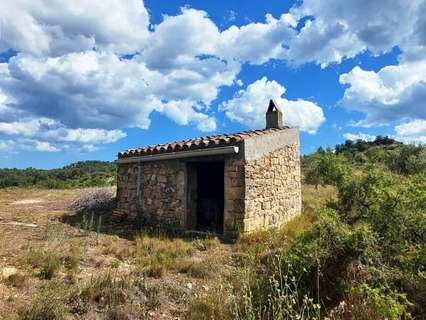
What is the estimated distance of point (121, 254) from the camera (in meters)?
7.52

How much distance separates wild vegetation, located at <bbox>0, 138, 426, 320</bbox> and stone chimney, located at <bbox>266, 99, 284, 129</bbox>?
4231 mm

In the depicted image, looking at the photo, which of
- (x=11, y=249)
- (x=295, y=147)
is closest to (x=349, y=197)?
(x=295, y=147)

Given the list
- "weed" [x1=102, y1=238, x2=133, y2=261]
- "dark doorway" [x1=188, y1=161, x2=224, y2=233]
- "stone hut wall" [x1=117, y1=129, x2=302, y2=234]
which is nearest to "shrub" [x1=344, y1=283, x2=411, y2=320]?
"weed" [x1=102, y1=238, x2=133, y2=261]

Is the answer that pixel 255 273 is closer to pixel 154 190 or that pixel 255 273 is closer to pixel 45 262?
pixel 45 262

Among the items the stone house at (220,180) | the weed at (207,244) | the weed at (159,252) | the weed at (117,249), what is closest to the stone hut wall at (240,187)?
the stone house at (220,180)

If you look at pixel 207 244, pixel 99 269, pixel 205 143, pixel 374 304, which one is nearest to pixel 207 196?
pixel 205 143

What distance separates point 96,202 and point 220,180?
5.06 meters

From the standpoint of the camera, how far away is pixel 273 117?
12.0 meters

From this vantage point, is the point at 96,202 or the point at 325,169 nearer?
the point at 96,202

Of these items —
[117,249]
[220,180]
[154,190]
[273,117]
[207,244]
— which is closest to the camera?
[117,249]

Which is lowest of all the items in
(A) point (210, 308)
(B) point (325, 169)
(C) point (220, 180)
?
(A) point (210, 308)

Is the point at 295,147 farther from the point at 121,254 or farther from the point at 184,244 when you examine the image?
the point at 121,254

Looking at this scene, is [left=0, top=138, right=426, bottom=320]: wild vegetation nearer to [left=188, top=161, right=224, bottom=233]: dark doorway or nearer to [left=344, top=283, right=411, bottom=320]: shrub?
[left=344, top=283, right=411, bottom=320]: shrub

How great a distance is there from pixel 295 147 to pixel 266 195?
2.89m
